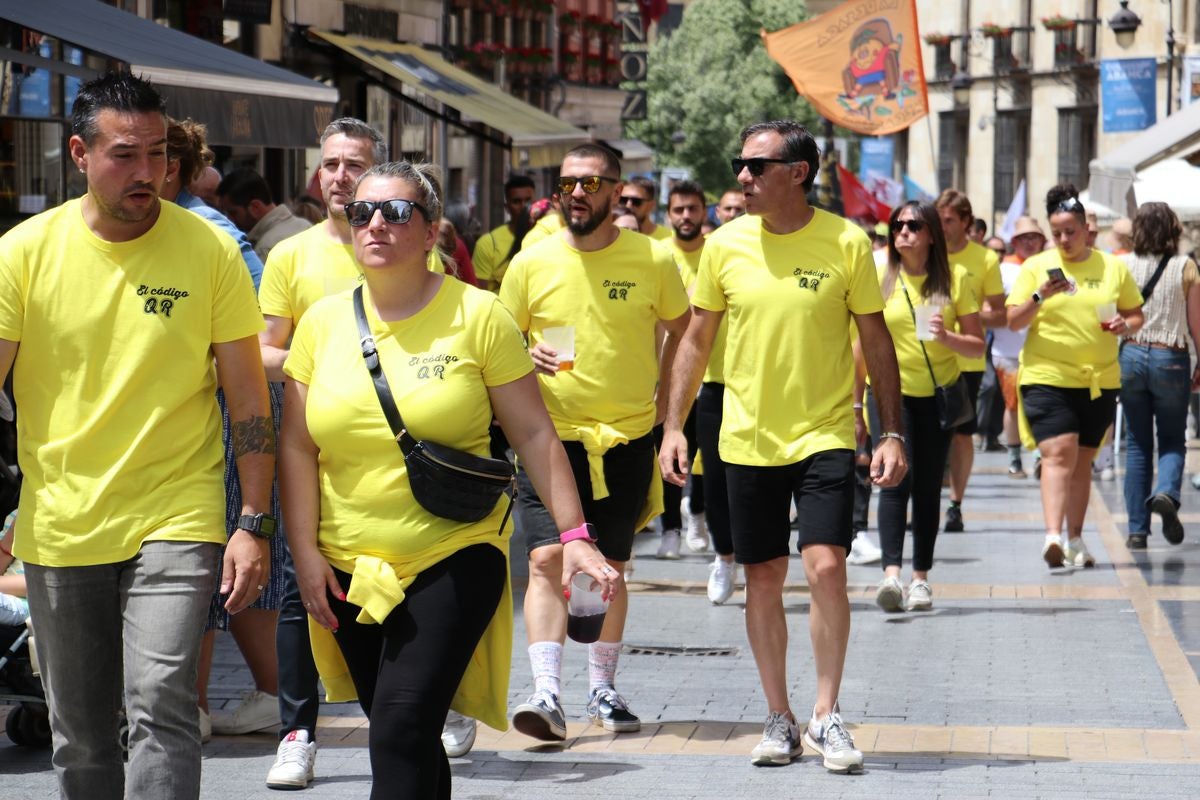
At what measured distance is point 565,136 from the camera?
23062mm

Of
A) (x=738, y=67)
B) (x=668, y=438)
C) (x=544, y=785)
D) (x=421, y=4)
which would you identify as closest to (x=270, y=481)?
(x=544, y=785)

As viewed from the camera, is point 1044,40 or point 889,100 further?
point 1044,40

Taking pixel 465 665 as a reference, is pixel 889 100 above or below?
above

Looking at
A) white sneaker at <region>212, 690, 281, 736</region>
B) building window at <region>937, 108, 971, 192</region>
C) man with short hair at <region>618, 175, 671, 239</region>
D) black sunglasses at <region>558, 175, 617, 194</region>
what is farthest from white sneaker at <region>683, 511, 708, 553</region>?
building window at <region>937, 108, 971, 192</region>

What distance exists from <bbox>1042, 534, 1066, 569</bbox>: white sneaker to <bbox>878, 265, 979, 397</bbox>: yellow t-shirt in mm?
1279

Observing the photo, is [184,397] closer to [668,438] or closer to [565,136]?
[668,438]

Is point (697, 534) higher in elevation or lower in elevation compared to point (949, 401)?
lower

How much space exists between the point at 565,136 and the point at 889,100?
13.6 feet

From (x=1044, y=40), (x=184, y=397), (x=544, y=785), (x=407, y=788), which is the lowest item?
(x=544, y=785)

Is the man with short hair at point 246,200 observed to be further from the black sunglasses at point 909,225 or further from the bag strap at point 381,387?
the bag strap at point 381,387

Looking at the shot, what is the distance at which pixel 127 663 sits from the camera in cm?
461

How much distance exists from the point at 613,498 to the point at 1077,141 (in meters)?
47.5

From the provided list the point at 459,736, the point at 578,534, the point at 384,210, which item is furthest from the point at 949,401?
the point at 384,210

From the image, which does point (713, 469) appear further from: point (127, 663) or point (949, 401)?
point (127, 663)
